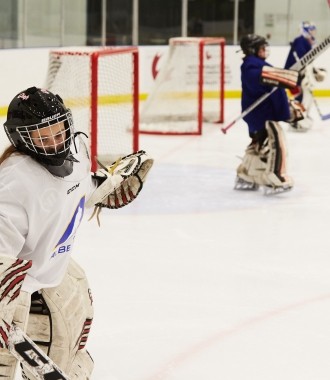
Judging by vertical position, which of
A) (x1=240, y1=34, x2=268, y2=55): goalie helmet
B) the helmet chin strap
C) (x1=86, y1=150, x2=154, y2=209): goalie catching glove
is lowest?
(x1=86, y1=150, x2=154, y2=209): goalie catching glove

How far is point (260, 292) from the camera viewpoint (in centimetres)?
421

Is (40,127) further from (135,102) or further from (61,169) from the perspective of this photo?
(135,102)

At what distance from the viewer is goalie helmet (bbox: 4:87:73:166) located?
7.80 ft

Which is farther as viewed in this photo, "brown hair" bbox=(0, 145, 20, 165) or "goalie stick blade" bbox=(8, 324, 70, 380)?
"brown hair" bbox=(0, 145, 20, 165)

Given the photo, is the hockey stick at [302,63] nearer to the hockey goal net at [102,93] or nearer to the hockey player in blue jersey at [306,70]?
the hockey goal net at [102,93]

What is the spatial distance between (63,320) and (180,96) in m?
7.44

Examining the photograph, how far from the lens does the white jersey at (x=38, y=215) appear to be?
232 centimetres

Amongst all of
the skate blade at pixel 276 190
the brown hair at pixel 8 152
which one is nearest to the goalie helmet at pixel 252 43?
the skate blade at pixel 276 190

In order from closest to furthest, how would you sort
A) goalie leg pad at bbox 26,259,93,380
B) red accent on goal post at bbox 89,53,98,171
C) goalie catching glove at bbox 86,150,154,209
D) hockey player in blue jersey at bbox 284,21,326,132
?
goalie leg pad at bbox 26,259,93,380, goalie catching glove at bbox 86,150,154,209, red accent on goal post at bbox 89,53,98,171, hockey player in blue jersey at bbox 284,21,326,132

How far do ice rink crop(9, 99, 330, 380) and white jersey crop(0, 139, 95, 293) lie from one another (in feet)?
2.67

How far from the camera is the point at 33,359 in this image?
7.09ft

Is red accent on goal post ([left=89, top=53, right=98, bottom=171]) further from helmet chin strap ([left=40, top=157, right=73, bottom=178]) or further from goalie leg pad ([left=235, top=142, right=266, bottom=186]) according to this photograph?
helmet chin strap ([left=40, top=157, right=73, bottom=178])

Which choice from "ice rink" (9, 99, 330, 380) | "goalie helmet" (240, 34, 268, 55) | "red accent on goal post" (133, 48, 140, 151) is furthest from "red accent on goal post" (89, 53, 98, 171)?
"goalie helmet" (240, 34, 268, 55)

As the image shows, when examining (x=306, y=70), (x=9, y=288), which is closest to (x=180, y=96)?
(x=306, y=70)
